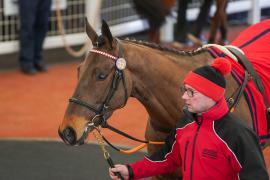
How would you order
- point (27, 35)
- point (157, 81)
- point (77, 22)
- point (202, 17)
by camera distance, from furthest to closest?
point (202, 17)
point (77, 22)
point (27, 35)
point (157, 81)

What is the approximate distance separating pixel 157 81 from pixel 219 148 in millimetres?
548

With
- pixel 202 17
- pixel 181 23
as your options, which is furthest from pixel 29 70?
pixel 202 17

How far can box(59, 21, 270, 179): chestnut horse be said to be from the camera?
2508 millimetres

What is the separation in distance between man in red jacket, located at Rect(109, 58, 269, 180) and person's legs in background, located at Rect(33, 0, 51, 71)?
487cm

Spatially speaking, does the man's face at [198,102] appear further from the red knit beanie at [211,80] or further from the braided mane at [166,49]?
the braided mane at [166,49]

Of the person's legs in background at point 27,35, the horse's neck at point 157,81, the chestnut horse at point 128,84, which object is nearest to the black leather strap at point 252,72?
the chestnut horse at point 128,84

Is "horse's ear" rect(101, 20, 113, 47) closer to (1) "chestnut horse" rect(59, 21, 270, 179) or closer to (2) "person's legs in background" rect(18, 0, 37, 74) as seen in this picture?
(1) "chestnut horse" rect(59, 21, 270, 179)

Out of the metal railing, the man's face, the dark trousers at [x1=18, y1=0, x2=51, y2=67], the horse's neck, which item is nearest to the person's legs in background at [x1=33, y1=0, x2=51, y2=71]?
the dark trousers at [x1=18, y1=0, x2=51, y2=67]

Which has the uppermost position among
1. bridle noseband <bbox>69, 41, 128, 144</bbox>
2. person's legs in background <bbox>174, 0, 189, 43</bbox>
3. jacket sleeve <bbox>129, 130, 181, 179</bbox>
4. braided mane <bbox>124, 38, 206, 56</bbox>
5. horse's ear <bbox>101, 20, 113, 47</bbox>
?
horse's ear <bbox>101, 20, 113, 47</bbox>

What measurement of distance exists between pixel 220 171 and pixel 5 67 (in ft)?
17.9

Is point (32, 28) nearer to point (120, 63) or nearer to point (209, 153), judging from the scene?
point (120, 63)

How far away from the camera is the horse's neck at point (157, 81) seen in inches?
104

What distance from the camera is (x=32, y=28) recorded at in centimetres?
698

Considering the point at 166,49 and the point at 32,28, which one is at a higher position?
the point at 166,49
